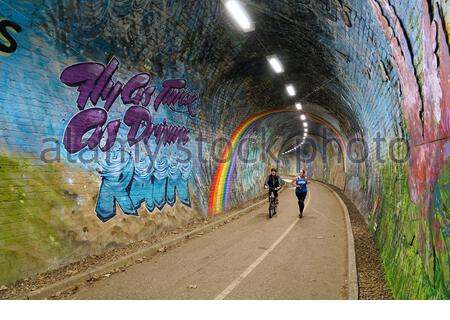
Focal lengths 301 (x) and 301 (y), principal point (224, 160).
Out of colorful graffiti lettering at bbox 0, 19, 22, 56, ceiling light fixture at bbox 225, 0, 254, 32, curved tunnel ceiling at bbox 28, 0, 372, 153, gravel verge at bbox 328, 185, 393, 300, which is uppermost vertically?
ceiling light fixture at bbox 225, 0, 254, 32

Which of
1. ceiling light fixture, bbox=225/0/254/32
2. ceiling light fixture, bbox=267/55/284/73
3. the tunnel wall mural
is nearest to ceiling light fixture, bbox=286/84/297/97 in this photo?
ceiling light fixture, bbox=267/55/284/73

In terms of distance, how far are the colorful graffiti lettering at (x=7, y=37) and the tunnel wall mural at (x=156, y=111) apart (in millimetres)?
21

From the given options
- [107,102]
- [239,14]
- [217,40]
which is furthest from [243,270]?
[217,40]

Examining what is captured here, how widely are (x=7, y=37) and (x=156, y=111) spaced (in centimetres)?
440

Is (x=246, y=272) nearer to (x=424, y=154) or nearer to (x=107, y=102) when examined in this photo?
(x=424, y=154)

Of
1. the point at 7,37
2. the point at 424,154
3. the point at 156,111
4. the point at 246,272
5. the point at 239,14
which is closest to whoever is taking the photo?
the point at 424,154

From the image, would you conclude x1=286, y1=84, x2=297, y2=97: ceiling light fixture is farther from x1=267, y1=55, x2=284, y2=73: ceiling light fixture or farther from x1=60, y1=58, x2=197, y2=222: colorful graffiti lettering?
x1=60, y1=58, x2=197, y2=222: colorful graffiti lettering

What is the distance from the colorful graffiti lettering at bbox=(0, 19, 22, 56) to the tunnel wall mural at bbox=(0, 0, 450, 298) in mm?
21

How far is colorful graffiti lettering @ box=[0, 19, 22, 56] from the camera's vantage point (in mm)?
5164

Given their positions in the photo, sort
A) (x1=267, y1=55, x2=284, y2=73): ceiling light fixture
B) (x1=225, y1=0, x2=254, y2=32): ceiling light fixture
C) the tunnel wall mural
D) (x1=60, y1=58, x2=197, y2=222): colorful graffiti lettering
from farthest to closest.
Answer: (x1=267, y1=55, x2=284, y2=73): ceiling light fixture < (x1=225, y1=0, x2=254, y2=32): ceiling light fixture < (x1=60, y1=58, x2=197, y2=222): colorful graffiti lettering < the tunnel wall mural

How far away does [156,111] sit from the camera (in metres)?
9.27

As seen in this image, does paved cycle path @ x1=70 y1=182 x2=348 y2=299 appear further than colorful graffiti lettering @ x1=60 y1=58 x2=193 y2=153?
No

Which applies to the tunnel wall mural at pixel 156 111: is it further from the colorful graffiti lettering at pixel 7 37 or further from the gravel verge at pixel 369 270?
the gravel verge at pixel 369 270

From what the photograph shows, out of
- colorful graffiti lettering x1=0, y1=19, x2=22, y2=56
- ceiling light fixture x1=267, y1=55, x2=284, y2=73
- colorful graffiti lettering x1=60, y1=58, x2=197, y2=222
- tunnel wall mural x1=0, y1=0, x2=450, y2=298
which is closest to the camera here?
tunnel wall mural x1=0, y1=0, x2=450, y2=298
